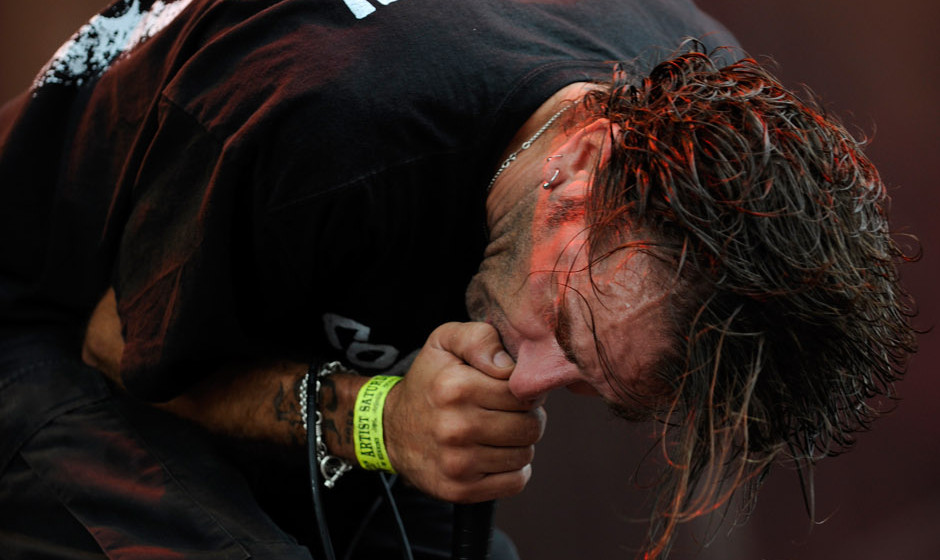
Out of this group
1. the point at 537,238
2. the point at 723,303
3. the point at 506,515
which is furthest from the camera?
the point at 506,515

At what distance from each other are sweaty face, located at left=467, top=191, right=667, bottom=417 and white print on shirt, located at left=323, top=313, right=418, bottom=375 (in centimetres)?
19

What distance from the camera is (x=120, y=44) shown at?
1193 millimetres

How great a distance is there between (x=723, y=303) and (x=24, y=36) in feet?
7.70

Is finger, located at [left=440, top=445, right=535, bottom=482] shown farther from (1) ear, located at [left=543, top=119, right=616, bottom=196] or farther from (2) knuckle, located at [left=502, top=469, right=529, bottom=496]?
(1) ear, located at [left=543, top=119, right=616, bottom=196]

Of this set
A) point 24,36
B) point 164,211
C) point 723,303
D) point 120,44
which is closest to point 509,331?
point 723,303

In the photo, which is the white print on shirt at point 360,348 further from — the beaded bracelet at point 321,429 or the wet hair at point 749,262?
the wet hair at point 749,262

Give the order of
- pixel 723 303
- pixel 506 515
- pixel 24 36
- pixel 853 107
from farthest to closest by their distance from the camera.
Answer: pixel 24 36 → pixel 506 515 → pixel 853 107 → pixel 723 303

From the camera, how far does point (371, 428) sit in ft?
3.46

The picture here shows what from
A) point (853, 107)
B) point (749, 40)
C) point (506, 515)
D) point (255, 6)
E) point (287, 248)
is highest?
point (255, 6)

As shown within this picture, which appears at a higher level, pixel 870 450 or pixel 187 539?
pixel 187 539

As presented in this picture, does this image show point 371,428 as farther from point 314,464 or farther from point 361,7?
point 361,7

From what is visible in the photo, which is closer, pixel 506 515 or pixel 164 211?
pixel 164 211

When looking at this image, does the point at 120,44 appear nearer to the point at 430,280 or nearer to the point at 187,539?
the point at 430,280

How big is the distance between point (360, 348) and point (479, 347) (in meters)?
0.23
